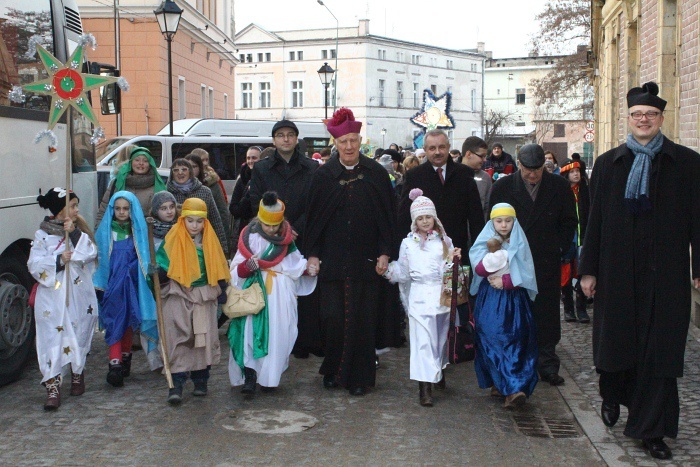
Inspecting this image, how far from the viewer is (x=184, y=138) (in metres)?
22.9

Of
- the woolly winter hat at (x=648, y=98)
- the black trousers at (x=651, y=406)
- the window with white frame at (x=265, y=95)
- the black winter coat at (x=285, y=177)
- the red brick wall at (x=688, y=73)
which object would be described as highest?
the window with white frame at (x=265, y=95)

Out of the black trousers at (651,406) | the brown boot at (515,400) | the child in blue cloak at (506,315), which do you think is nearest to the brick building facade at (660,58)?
the child in blue cloak at (506,315)

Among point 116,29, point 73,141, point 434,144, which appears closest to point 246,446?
point 434,144

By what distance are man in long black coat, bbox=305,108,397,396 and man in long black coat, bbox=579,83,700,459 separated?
2123 mm

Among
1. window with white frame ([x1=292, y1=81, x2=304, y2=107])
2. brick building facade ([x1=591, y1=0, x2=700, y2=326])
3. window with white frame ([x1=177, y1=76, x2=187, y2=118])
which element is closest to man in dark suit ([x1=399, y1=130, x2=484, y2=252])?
brick building facade ([x1=591, y1=0, x2=700, y2=326])

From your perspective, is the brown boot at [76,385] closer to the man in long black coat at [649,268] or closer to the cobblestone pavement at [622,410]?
the cobblestone pavement at [622,410]

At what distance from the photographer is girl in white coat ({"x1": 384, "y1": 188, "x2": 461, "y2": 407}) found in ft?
23.7

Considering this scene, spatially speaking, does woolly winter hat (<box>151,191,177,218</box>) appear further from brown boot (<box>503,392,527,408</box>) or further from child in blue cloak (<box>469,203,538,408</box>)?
brown boot (<box>503,392,527,408</box>)

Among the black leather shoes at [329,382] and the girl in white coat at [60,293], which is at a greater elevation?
the girl in white coat at [60,293]

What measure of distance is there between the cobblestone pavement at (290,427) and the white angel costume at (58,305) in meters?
0.35

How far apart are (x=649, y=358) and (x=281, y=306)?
289 centimetres

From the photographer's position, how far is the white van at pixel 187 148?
74.2ft

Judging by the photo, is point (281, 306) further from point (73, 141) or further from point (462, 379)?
point (73, 141)

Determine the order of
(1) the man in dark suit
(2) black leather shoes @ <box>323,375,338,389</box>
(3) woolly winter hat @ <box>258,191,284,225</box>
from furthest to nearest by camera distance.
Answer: (1) the man in dark suit → (2) black leather shoes @ <box>323,375,338,389</box> → (3) woolly winter hat @ <box>258,191,284,225</box>
